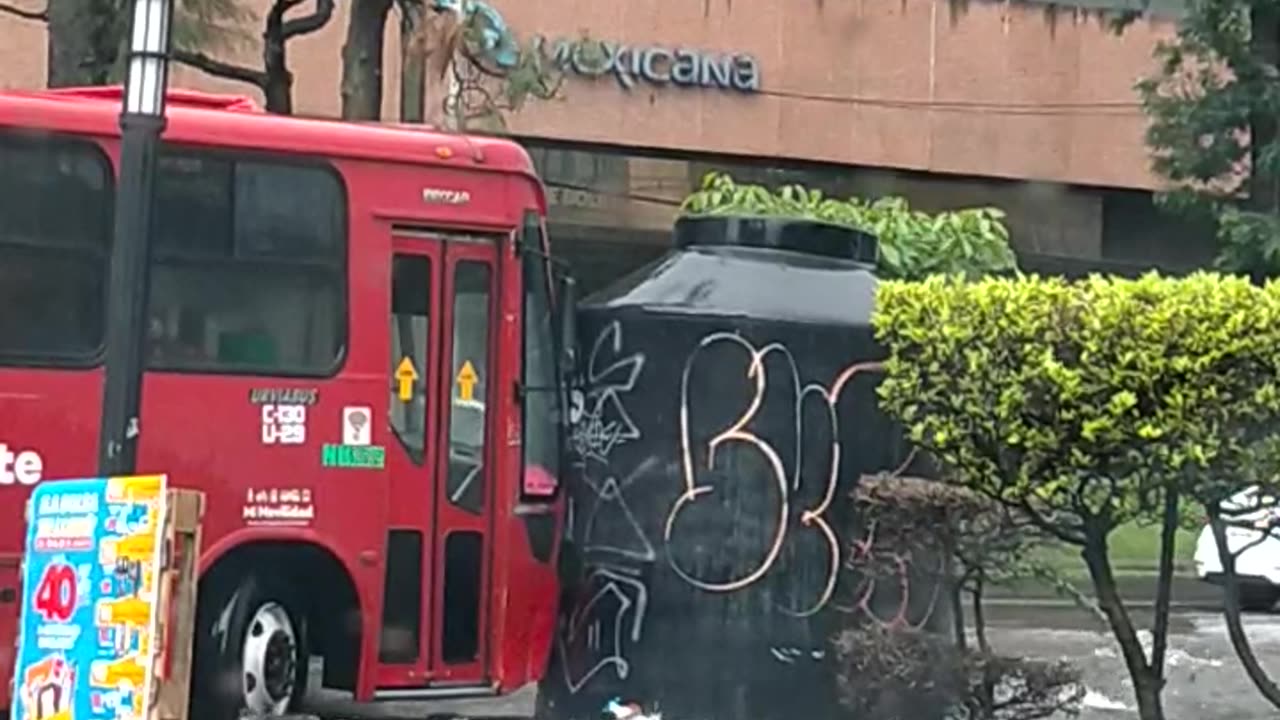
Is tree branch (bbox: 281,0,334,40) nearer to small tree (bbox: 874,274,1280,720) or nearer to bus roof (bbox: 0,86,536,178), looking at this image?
bus roof (bbox: 0,86,536,178)

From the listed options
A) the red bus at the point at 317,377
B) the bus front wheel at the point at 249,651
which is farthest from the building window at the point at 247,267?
the bus front wheel at the point at 249,651

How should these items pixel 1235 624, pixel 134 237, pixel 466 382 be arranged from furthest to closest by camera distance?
1. pixel 466 382
2. pixel 1235 624
3. pixel 134 237

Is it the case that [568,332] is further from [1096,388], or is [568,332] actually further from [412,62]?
[412,62]

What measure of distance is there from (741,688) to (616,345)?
1.95 m

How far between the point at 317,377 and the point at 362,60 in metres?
Answer: 6.12

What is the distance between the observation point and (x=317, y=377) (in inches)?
445

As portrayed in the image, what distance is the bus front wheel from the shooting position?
36.4ft

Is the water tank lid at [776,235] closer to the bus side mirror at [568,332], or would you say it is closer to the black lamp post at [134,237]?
the bus side mirror at [568,332]

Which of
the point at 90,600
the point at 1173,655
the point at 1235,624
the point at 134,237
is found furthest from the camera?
the point at 1173,655

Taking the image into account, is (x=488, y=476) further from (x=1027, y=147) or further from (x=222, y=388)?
(x=1027, y=147)

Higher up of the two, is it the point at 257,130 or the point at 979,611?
the point at 257,130

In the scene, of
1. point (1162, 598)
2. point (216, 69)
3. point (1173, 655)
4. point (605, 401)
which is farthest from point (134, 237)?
point (1173, 655)

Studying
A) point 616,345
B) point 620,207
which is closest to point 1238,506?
point 616,345

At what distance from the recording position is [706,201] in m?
19.4
